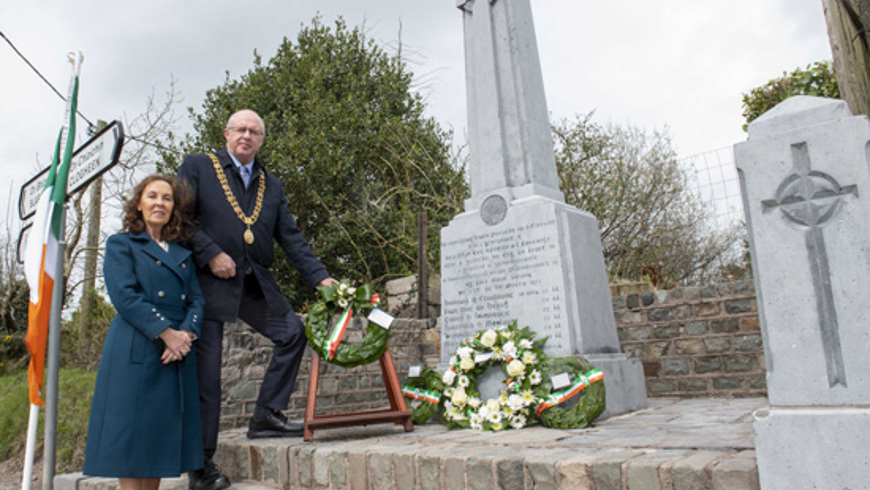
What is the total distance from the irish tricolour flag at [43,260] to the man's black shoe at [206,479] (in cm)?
104

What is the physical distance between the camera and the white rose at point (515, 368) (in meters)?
3.91

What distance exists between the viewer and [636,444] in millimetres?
2707

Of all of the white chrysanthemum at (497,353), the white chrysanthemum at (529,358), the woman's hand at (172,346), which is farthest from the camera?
the white chrysanthemum at (497,353)

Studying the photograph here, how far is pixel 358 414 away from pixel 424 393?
2.82ft

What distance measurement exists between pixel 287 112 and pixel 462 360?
1135 cm

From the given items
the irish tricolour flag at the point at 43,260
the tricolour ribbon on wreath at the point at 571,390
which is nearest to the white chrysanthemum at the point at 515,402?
the tricolour ribbon on wreath at the point at 571,390

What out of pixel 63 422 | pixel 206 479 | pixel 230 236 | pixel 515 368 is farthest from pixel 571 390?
pixel 63 422

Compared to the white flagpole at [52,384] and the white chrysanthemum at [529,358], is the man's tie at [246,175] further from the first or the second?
the white chrysanthemum at [529,358]

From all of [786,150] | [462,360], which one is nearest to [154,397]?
[462,360]

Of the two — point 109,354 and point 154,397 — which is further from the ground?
point 109,354

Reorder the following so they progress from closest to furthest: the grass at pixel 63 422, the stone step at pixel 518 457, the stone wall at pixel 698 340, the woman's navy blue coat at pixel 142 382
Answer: the stone step at pixel 518 457, the woman's navy blue coat at pixel 142 382, the grass at pixel 63 422, the stone wall at pixel 698 340

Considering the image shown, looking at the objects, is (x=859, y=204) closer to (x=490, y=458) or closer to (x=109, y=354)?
(x=490, y=458)

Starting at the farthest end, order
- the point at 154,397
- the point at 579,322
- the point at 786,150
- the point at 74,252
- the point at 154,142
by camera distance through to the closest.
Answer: the point at 154,142, the point at 74,252, the point at 579,322, the point at 154,397, the point at 786,150

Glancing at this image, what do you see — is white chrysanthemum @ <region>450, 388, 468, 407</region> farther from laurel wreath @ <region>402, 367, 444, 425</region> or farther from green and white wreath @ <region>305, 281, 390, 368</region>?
green and white wreath @ <region>305, 281, 390, 368</region>
